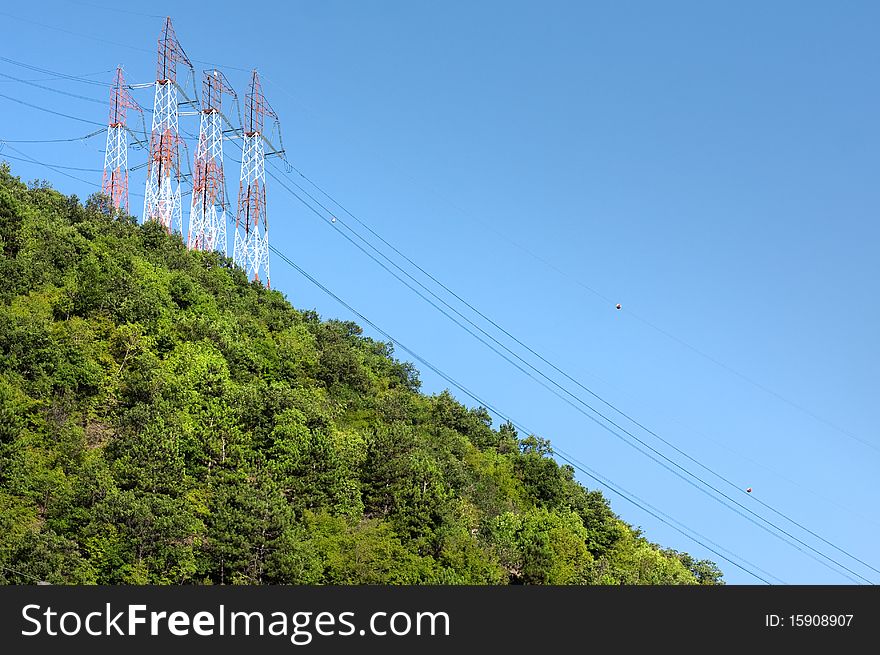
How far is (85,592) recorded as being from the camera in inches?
1528

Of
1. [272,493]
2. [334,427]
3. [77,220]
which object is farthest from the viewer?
[77,220]

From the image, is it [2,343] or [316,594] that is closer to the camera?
[316,594]

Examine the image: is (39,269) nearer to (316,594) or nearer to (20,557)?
(20,557)

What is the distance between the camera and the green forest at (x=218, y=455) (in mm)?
69688

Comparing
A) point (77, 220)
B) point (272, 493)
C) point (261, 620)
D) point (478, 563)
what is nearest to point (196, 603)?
point (261, 620)

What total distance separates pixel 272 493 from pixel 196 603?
36.7 meters

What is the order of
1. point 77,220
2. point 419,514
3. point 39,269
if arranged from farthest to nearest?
point 77,220
point 39,269
point 419,514

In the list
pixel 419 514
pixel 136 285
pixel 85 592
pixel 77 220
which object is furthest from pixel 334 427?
pixel 85 592

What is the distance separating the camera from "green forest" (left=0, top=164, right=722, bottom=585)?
6969cm

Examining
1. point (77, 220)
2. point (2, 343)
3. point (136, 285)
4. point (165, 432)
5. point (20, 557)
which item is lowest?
point (20, 557)

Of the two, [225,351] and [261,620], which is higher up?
[225,351]

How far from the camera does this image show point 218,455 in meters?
80.4

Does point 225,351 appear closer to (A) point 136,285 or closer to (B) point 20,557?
(A) point 136,285

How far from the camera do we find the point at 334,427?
88125 millimetres
